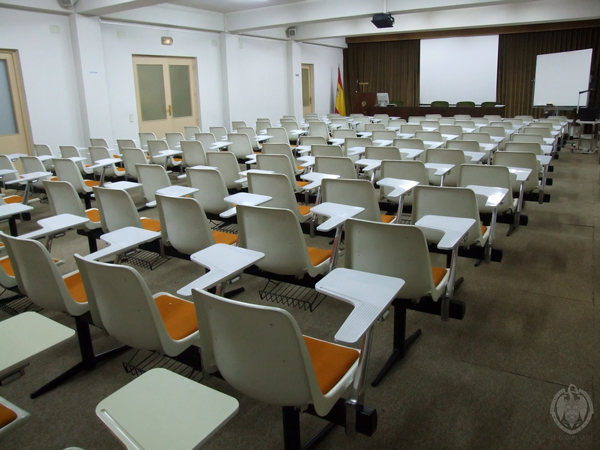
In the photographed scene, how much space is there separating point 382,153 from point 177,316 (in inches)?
140

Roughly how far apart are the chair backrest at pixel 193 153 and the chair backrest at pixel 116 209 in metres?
2.88

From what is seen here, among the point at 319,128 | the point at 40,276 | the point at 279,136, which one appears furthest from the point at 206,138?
the point at 40,276

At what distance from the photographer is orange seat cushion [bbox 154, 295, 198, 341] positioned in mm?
2133

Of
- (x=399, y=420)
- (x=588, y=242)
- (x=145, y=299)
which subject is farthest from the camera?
(x=588, y=242)

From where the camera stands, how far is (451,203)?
3201 mm

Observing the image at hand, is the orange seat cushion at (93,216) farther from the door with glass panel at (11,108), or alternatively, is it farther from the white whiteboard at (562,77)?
the white whiteboard at (562,77)

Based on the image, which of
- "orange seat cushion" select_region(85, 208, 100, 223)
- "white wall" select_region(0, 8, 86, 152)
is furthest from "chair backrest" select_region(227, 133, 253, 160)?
"white wall" select_region(0, 8, 86, 152)

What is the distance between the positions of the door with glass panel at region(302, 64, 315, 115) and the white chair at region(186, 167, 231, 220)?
12631 mm

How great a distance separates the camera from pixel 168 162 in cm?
682

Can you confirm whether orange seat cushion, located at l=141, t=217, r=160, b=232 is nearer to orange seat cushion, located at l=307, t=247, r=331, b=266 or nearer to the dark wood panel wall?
orange seat cushion, located at l=307, t=247, r=331, b=266

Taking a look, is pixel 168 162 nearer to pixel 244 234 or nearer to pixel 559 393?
pixel 244 234

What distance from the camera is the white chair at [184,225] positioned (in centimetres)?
302

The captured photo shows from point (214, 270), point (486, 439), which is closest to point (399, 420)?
point (486, 439)

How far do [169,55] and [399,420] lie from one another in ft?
34.9
